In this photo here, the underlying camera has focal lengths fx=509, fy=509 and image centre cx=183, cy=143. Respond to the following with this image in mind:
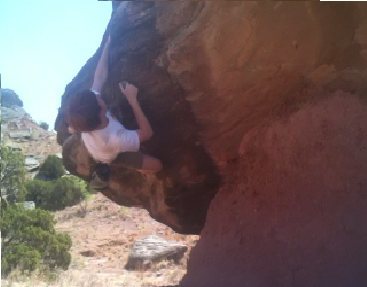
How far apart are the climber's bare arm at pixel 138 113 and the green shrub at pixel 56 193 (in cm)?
1628

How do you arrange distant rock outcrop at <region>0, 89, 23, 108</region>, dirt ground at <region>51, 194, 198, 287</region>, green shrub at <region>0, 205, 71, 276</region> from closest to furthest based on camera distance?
1. dirt ground at <region>51, 194, 198, 287</region>
2. green shrub at <region>0, 205, 71, 276</region>
3. distant rock outcrop at <region>0, 89, 23, 108</region>

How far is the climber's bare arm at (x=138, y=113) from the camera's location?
4.41 meters

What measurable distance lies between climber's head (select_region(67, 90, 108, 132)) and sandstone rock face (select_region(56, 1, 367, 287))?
483 millimetres

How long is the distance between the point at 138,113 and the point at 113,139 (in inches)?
13.8

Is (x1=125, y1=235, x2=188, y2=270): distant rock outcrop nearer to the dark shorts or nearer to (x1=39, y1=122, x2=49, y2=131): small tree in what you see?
the dark shorts

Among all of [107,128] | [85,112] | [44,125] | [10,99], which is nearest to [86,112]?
[85,112]

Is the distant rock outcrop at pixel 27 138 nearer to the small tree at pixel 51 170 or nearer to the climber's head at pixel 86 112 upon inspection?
the small tree at pixel 51 170

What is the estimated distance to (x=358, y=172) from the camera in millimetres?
4133

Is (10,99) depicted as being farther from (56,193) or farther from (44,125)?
(56,193)

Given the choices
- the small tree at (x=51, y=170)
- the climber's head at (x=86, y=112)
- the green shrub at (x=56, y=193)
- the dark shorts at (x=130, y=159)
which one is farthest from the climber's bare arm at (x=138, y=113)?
the small tree at (x=51, y=170)

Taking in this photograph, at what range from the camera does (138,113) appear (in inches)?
175

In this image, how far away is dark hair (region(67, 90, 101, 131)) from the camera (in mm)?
4109

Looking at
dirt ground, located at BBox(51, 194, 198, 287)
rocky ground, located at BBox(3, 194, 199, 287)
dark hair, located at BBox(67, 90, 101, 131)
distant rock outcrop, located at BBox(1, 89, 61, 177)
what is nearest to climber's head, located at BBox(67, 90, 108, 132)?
dark hair, located at BBox(67, 90, 101, 131)

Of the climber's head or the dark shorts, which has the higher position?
the climber's head
